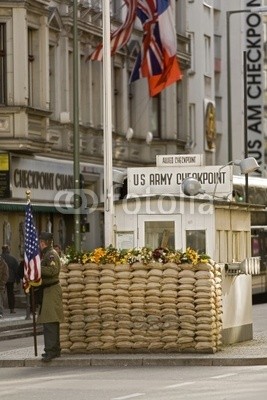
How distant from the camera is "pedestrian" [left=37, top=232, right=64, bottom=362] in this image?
24250 millimetres

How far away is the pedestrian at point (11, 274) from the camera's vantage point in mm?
43156

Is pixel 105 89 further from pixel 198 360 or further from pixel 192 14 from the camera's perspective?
pixel 192 14

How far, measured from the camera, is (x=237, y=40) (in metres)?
79.5

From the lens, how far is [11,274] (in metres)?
43.2

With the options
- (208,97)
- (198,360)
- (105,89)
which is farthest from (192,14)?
(198,360)

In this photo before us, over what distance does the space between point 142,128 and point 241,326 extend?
1287 inches

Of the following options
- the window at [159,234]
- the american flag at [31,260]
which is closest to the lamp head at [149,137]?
the window at [159,234]

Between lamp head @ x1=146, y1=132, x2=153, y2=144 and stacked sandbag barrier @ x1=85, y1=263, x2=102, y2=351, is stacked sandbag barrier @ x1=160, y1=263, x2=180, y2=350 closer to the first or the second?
stacked sandbag barrier @ x1=85, y1=263, x2=102, y2=351

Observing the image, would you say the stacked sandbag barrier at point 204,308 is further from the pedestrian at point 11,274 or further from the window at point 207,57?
the window at point 207,57

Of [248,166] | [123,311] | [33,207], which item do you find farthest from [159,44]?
[123,311]

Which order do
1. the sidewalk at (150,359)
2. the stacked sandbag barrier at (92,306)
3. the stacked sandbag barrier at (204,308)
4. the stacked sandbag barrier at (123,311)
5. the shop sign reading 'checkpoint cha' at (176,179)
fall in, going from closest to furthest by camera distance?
the sidewalk at (150,359)
the stacked sandbag barrier at (204,308)
the stacked sandbag barrier at (123,311)
the stacked sandbag barrier at (92,306)
the shop sign reading 'checkpoint cha' at (176,179)

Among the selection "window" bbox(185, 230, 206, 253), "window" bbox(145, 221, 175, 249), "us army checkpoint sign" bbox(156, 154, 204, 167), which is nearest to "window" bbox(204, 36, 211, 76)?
"us army checkpoint sign" bbox(156, 154, 204, 167)

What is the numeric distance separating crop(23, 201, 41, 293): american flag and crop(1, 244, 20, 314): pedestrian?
1740cm

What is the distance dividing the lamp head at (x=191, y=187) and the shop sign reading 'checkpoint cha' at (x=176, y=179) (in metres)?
0.37
